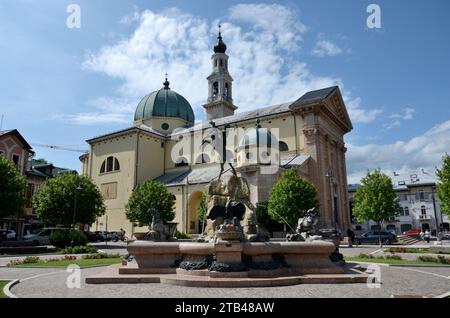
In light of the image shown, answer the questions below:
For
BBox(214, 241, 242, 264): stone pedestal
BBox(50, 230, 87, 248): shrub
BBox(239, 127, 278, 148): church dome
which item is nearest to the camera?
BBox(214, 241, 242, 264): stone pedestal

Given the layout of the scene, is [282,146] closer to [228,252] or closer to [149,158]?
[149,158]

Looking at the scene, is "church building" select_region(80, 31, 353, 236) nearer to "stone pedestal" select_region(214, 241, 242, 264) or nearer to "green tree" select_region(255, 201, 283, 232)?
"green tree" select_region(255, 201, 283, 232)

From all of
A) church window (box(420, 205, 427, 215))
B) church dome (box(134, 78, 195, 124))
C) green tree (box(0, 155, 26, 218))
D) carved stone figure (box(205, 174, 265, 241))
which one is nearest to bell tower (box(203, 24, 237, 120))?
church dome (box(134, 78, 195, 124))

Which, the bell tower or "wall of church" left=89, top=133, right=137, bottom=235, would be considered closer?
"wall of church" left=89, top=133, right=137, bottom=235

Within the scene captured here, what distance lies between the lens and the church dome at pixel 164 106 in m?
65.5

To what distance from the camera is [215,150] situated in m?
55.2

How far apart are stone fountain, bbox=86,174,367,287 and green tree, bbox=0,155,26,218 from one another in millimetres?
25024

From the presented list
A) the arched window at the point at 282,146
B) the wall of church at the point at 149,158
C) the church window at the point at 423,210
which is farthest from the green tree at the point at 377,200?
the wall of church at the point at 149,158

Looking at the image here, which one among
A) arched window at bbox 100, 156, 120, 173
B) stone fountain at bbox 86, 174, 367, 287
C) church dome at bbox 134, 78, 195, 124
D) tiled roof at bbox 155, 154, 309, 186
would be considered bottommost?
stone fountain at bbox 86, 174, 367, 287

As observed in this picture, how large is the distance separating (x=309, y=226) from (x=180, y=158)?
155ft

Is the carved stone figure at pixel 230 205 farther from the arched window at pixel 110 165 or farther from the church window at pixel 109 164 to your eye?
the church window at pixel 109 164

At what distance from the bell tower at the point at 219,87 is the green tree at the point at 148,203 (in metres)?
26.5

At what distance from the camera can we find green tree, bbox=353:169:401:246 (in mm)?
46125

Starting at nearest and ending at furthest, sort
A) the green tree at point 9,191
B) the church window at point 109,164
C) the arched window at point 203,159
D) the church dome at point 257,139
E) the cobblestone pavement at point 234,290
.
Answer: the cobblestone pavement at point 234,290 < the green tree at point 9,191 < the church dome at point 257,139 < the arched window at point 203,159 < the church window at point 109,164
